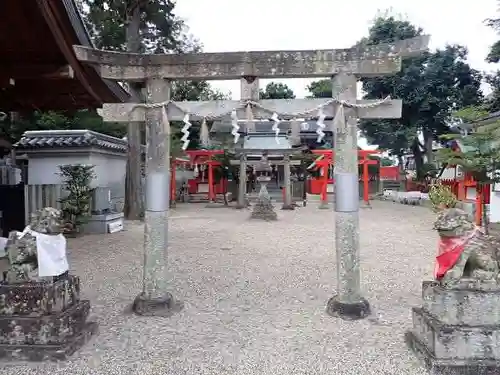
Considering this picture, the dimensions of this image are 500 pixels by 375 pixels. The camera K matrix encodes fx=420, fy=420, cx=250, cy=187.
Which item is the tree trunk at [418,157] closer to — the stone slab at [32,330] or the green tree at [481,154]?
the green tree at [481,154]

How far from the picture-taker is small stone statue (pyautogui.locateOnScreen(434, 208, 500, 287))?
346 cm

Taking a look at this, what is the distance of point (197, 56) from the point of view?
4.61 metres

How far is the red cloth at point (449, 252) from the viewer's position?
11.5ft

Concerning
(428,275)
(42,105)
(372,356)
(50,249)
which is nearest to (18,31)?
(42,105)

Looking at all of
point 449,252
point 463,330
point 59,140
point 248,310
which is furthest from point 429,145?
point 463,330

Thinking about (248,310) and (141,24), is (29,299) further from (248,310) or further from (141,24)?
(141,24)

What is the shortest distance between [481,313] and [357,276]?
1.37m

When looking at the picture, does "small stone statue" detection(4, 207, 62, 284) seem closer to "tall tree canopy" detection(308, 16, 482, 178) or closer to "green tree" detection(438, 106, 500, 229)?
"green tree" detection(438, 106, 500, 229)

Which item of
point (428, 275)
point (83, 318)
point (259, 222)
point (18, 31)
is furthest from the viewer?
point (259, 222)

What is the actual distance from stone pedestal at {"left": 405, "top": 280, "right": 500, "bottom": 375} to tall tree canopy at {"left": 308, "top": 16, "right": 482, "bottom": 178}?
62.1 feet

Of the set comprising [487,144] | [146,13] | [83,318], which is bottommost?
[83,318]

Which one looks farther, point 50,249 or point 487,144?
point 487,144

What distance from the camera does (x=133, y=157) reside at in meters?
13.6

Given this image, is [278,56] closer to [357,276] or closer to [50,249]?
[357,276]
